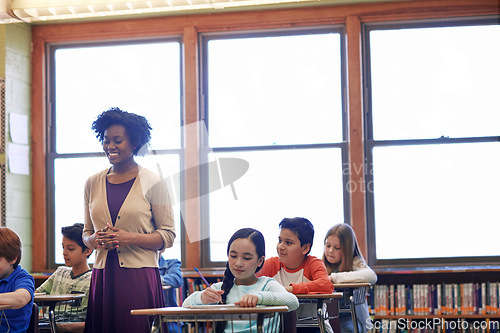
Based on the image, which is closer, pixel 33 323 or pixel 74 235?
pixel 33 323

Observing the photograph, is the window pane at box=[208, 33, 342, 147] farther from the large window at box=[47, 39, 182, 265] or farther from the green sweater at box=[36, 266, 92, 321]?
the green sweater at box=[36, 266, 92, 321]

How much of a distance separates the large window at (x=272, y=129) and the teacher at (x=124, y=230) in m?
2.57

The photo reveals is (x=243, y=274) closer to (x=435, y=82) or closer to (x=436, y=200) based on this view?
(x=436, y=200)

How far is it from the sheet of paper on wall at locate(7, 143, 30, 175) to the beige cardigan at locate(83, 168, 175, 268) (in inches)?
107

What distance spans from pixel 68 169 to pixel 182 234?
43.0 inches

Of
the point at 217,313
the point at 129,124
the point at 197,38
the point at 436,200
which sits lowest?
the point at 217,313

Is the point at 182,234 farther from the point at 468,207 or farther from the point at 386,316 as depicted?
the point at 468,207

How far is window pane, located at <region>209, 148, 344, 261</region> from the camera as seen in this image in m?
5.46

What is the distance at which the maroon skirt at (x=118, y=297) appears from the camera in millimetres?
2814

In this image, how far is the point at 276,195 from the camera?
5543 millimetres

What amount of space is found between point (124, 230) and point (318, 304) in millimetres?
935

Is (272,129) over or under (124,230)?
over

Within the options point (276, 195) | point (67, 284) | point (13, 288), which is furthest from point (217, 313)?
point (276, 195)

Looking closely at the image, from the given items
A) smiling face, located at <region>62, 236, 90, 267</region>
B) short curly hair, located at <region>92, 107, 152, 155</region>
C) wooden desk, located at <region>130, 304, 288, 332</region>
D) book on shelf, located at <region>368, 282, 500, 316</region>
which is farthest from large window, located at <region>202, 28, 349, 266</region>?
wooden desk, located at <region>130, 304, 288, 332</region>
